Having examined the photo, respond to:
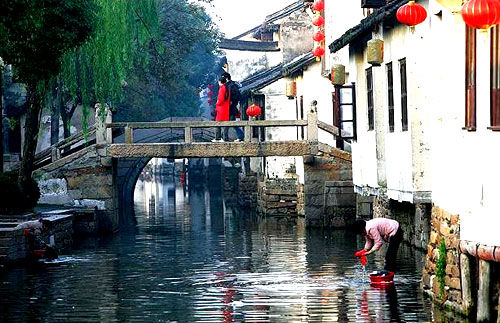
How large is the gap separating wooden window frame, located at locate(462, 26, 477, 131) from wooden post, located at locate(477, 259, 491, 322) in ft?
6.35

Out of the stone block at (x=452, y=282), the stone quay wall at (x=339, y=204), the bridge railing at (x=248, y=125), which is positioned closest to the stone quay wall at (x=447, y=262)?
the stone block at (x=452, y=282)

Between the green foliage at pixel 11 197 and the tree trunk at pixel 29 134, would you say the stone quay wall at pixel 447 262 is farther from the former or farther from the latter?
the tree trunk at pixel 29 134

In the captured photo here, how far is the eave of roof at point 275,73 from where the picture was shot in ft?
137

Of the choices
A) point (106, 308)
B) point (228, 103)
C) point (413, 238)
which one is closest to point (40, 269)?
point (106, 308)

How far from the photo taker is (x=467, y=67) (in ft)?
54.1

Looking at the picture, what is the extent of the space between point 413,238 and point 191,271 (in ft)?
19.7

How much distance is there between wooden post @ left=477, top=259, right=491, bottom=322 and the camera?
15094 mm

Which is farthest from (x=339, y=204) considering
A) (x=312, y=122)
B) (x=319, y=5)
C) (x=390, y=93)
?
(x=390, y=93)

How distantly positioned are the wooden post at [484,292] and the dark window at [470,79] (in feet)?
6.35

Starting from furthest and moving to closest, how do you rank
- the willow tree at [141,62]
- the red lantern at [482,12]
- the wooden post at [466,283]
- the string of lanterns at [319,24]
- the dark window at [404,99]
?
the string of lanterns at [319,24]
the willow tree at [141,62]
the dark window at [404,99]
the wooden post at [466,283]
the red lantern at [482,12]

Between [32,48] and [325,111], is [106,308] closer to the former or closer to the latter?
[32,48]

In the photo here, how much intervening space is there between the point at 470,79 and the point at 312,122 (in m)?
Result: 18.8

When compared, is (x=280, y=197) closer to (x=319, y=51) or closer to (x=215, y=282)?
(x=319, y=51)

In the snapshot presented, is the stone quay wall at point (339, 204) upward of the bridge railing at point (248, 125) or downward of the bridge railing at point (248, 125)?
downward
